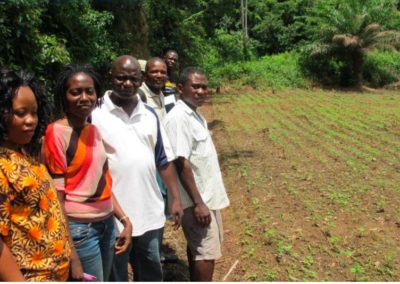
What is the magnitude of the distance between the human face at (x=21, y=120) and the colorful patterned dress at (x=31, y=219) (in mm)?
49

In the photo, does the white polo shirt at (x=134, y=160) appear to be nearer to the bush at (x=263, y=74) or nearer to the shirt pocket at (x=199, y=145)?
the shirt pocket at (x=199, y=145)

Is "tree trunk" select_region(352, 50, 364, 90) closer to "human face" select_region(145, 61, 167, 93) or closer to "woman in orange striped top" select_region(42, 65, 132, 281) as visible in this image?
"human face" select_region(145, 61, 167, 93)

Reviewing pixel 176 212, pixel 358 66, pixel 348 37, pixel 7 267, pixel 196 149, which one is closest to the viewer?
pixel 7 267

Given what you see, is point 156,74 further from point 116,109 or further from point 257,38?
point 257,38

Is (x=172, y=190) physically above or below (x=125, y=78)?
below

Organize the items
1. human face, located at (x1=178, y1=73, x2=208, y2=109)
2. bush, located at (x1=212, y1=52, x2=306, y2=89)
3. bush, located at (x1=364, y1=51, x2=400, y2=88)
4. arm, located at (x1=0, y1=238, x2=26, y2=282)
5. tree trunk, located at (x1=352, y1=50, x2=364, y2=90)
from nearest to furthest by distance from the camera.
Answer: arm, located at (x1=0, y1=238, x2=26, y2=282) → human face, located at (x1=178, y1=73, x2=208, y2=109) → tree trunk, located at (x1=352, y1=50, x2=364, y2=90) → bush, located at (x1=212, y1=52, x2=306, y2=89) → bush, located at (x1=364, y1=51, x2=400, y2=88)

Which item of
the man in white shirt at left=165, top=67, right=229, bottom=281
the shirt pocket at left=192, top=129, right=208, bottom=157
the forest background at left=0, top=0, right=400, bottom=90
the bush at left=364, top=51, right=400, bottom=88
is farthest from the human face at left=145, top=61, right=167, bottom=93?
the bush at left=364, top=51, right=400, bottom=88

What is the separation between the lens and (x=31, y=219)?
1.66 metres

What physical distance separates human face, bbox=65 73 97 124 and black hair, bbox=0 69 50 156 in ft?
1.06

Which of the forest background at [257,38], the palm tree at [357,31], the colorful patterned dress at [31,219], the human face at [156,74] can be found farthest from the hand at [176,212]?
the palm tree at [357,31]

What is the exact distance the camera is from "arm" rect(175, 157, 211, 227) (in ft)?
9.02

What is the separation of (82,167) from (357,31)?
21.1 metres

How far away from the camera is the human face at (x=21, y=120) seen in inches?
66.1


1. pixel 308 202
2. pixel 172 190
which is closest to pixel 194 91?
pixel 172 190
